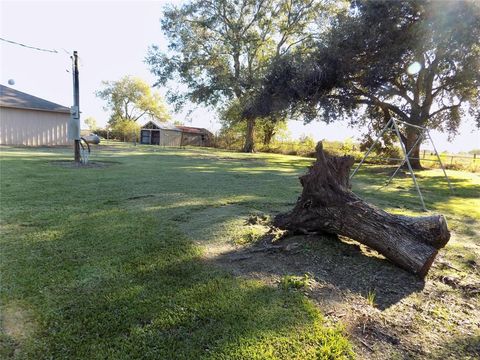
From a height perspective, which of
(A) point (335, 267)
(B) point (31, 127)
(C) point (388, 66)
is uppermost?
(C) point (388, 66)

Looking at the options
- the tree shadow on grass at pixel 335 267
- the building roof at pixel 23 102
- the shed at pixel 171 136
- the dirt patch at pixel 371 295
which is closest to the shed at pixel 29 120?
the building roof at pixel 23 102

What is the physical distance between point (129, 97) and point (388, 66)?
149ft

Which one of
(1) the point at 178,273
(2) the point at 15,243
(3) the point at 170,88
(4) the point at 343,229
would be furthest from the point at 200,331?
(3) the point at 170,88

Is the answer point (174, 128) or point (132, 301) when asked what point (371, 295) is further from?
point (174, 128)

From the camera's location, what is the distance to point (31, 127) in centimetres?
1855

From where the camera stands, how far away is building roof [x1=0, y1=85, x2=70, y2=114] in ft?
58.3

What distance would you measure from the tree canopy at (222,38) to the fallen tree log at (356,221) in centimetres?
2005

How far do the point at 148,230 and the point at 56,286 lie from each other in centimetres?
135

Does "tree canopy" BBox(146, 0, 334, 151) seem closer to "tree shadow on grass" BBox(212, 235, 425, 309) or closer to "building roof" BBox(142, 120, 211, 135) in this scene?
"building roof" BBox(142, 120, 211, 135)

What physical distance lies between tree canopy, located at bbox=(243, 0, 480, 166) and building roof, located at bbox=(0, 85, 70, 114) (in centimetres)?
1183

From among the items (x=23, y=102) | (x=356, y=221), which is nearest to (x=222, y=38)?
(x=23, y=102)

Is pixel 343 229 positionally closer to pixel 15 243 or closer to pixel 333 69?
pixel 15 243

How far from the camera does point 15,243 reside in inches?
125

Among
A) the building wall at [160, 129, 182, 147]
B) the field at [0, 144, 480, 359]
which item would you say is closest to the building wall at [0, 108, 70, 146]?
the field at [0, 144, 480, 359]
